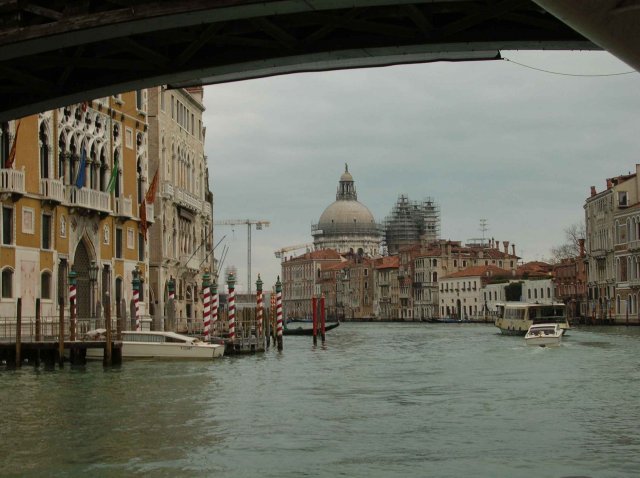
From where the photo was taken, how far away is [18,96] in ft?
33.5

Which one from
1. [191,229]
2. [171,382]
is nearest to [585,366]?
[171,382]

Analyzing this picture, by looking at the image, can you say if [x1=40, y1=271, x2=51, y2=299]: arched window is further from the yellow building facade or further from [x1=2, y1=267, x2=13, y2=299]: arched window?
[x1=2, y1=267, x2=13, y2=299]: arched window

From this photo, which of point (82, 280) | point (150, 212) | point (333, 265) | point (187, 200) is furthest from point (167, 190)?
point (333, 265)

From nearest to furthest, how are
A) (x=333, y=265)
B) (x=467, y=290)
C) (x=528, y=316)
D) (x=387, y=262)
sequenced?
(x=528, y=316), (x=467, y=290), (x=387, y=262), (x=333, y=265)

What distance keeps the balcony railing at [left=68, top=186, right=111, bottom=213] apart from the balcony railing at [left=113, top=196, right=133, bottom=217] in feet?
3.18

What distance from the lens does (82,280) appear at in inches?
1270

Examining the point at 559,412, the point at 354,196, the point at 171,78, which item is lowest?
the point at 559,412

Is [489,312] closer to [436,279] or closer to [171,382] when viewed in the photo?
[436,279]

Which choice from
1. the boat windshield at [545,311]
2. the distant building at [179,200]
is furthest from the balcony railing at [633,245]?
the distant building at [179,200]

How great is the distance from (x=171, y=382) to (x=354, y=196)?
6143 inches

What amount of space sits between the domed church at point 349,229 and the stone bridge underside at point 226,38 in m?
160

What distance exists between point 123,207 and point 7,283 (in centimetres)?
713

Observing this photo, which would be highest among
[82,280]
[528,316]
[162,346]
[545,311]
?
[82,280]

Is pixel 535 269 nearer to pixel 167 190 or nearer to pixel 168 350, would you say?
pixel 167 190
